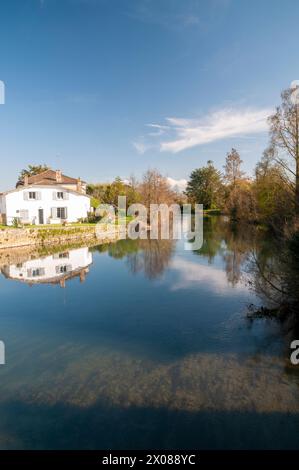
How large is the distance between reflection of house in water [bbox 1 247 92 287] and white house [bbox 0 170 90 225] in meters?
11.1

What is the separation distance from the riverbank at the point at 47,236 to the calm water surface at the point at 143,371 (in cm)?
1111

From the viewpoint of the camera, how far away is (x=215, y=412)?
4918 millimetres

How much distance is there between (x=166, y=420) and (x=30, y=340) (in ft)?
15.8

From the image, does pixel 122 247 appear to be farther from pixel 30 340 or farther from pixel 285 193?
pixel 30 340

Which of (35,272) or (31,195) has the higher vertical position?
(31,195)

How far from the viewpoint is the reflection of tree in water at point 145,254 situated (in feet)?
54.8

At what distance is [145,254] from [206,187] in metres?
61.0

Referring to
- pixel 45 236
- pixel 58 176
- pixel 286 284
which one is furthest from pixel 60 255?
pixel 58 176

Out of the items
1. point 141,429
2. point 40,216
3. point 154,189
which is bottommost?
point 141,429

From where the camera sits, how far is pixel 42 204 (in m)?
31.3

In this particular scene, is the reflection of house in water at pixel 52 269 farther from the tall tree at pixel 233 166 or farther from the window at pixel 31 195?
the tall tree at pixel 233 166

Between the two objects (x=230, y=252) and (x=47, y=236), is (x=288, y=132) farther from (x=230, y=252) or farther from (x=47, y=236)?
(x=47, y=236)

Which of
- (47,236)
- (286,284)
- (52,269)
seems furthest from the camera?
(47,236)
